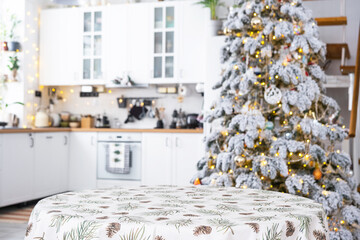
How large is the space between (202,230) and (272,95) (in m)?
2.46

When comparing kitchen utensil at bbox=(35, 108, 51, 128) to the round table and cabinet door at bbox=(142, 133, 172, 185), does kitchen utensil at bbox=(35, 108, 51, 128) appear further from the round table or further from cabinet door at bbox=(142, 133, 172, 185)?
the round table

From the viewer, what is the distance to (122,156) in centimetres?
575

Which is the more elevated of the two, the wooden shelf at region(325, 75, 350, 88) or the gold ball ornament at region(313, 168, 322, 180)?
the wooden shelf at region(325, 75, 350, 88)

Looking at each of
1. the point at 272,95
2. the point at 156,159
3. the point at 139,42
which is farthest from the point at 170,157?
the point at 272,95

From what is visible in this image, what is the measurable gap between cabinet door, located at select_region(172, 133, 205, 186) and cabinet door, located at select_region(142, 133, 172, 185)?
3.0 inches

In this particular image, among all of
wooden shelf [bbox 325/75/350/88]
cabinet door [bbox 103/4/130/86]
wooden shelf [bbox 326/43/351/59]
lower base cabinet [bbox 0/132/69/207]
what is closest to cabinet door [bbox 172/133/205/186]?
cabinet door [bbox 103/4/130/86]

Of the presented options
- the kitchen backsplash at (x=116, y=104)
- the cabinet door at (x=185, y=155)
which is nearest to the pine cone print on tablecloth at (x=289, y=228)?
the cabinet door at (x=185, y=155)

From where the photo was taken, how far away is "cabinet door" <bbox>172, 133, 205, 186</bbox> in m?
5.55

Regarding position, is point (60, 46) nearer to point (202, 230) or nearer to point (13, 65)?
point (13, 65)

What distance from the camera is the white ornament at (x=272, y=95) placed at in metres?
3.50

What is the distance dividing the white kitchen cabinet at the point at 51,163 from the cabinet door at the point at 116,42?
1.03m

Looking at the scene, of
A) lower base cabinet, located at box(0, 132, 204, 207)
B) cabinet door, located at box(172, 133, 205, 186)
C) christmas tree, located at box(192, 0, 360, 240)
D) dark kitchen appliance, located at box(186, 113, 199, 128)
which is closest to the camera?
christmas tree, located at box(192, 0, 360, 240)

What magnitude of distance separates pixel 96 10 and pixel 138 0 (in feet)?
1.91

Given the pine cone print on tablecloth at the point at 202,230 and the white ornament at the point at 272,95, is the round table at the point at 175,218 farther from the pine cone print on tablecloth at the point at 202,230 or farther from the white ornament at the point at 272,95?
the white ornament at the point at 272,95
